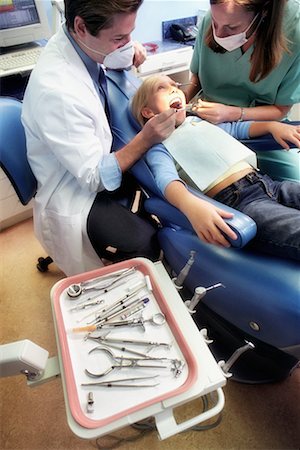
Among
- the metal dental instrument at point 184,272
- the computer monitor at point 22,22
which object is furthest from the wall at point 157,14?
the metal dental instrument at point 184,272

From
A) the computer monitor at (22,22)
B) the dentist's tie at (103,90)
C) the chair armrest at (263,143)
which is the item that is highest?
the computer monitor at (22,22)

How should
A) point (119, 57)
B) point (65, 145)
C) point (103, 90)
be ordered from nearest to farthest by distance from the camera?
1. point (65, 145)
2. point (119, 57)
3. point (103, 90)

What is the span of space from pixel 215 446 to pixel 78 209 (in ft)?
3.05

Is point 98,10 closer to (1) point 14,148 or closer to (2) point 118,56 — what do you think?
(2) point 118,56

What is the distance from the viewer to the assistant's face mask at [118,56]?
1.08 meters

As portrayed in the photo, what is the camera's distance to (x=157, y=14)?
2531 millimetres

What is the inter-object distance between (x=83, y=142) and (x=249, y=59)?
79 centimetres

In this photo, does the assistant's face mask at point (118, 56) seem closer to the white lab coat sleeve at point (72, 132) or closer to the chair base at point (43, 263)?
the white lab coat sleeve at point (72, 132)

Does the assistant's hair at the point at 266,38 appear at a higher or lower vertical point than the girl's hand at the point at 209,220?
higher

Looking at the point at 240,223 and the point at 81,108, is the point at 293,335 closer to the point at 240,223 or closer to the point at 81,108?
the point at 240,223

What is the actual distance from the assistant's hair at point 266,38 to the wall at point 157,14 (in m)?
1.38

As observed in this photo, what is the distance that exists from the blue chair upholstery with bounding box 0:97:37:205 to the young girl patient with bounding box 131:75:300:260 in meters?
0.41

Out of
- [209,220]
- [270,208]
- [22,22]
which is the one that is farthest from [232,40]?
[22,22]

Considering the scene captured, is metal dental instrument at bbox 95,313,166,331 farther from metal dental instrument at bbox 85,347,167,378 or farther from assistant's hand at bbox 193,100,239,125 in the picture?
assistant's hand at bbox 193,100,239,125
